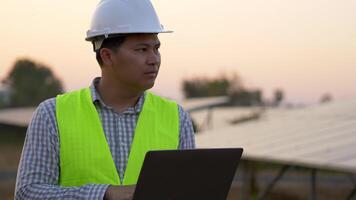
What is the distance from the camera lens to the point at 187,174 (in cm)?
Result: 337

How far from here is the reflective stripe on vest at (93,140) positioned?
12.5 ft

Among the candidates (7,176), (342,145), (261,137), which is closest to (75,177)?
(342,145)

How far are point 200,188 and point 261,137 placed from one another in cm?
1238

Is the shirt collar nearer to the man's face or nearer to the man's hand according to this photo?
the man's face

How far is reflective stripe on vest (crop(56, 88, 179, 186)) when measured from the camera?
3.79 meters

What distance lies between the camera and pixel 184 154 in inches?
130

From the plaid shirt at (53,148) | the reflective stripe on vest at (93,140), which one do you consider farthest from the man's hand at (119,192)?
the reflective stripe on vest at (93,140)

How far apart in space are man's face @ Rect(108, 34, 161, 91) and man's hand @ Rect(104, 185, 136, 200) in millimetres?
485

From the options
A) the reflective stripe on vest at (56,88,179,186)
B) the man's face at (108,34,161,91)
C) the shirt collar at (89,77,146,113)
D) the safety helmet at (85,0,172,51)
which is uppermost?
the safety helmet at (85,0,172,51)

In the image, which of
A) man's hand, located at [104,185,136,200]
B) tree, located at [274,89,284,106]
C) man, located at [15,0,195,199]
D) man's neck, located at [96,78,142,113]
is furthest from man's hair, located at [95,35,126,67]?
tree, located at [274,89,284,106]

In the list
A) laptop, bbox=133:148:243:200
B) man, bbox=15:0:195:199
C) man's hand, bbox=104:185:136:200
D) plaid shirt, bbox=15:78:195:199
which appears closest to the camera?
laptop, bbox=133:148:243:200

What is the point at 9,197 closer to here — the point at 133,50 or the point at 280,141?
the point at 280,141

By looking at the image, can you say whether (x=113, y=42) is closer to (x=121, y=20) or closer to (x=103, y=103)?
(x=121, y=20)

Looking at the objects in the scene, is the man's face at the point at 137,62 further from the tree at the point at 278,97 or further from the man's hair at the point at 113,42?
the tree at the point at 278,97
